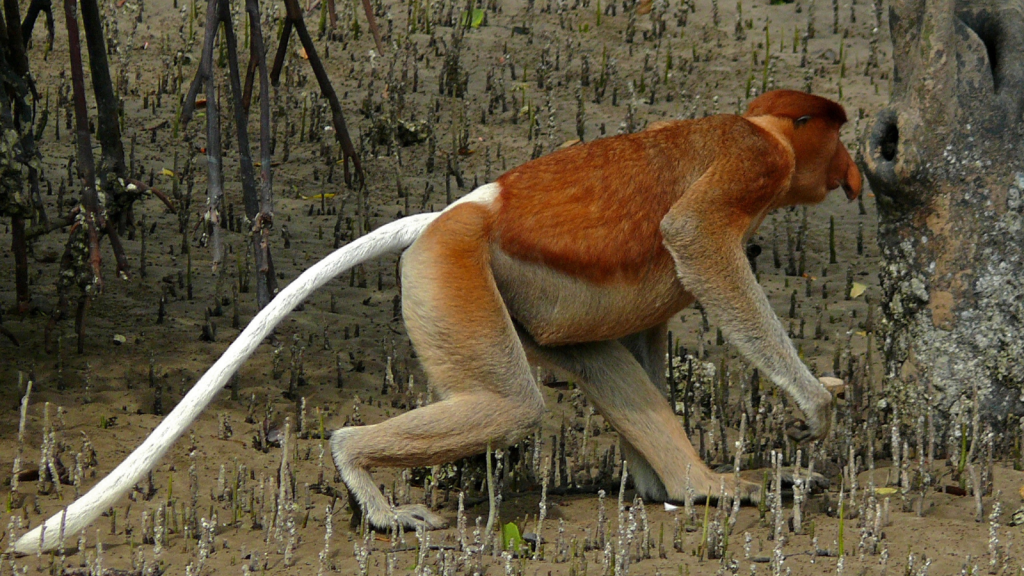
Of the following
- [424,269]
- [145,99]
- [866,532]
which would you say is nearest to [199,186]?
[145,99]

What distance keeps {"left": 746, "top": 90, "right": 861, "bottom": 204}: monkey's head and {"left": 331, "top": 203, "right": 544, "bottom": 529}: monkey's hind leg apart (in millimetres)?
1351

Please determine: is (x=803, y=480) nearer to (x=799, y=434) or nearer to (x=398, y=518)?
(x=799, y=434)

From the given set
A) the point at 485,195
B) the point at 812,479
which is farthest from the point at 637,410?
the point at 485,195

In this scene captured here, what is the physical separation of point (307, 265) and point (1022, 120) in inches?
171

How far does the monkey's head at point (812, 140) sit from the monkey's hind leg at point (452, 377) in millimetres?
1351

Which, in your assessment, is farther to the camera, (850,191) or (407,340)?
(407,340)

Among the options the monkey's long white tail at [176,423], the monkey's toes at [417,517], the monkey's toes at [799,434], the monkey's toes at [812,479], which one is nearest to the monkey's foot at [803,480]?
the monkey's toes at [812,479]

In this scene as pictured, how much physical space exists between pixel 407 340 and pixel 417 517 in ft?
8.23

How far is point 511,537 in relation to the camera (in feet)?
14.1

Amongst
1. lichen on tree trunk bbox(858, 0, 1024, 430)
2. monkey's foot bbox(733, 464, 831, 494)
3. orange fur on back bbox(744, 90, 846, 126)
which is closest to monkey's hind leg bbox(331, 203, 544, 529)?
monkey's foot bbox(733, 464, 831, 494)

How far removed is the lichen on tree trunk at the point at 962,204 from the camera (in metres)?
5.05

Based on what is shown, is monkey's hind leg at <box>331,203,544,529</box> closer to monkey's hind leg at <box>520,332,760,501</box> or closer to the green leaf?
the green leaf

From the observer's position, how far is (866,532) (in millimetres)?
4090

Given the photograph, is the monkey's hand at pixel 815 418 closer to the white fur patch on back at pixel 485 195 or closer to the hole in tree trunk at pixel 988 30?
the white fur patch on back at pixel 485 195
